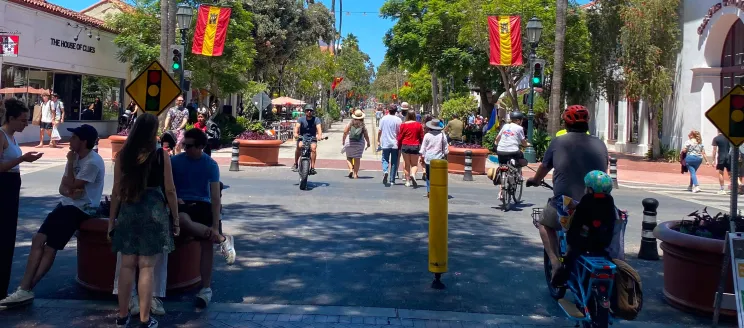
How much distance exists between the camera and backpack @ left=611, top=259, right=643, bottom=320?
4.84 meters

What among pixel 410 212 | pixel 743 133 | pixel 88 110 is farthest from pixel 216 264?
pixel 88 110

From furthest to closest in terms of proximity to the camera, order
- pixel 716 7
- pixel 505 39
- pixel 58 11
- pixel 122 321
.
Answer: pixel 58 11 < pixel 716 7 < pixel 505 39 < pixel 122 321

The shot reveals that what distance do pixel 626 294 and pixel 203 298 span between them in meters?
3.38

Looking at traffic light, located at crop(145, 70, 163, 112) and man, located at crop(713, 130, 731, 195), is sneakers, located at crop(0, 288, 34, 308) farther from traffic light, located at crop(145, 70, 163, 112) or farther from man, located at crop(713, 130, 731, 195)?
man, located at crop(713, 130, 731, 195)

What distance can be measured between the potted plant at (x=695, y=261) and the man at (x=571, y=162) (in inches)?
44.0

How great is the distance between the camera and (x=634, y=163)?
26.1 meters

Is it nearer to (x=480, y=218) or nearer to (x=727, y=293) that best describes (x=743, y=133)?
(x=727, y=293)

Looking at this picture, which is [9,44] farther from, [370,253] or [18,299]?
[18,299]

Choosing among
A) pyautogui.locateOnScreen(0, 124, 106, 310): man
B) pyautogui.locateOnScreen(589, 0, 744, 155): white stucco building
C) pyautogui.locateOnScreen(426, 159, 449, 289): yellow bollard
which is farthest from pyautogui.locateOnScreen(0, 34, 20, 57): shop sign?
pyautogui.locateOnScreen(589, 0, 744, 155): white stucco building

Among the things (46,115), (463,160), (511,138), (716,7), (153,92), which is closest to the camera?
(153,92)

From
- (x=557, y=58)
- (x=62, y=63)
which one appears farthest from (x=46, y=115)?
(x=557, y=58)

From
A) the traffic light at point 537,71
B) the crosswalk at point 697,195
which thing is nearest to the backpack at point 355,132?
the crosswalk at point 697,195

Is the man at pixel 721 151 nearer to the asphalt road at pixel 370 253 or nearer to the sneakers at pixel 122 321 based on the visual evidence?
the asphalt road at pixel 370 253

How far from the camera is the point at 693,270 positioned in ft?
19.9
